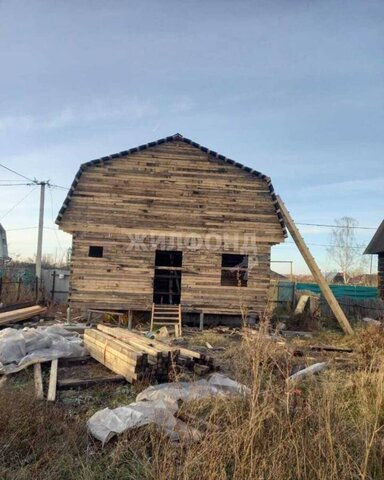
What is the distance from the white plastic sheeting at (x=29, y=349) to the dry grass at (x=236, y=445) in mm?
3175


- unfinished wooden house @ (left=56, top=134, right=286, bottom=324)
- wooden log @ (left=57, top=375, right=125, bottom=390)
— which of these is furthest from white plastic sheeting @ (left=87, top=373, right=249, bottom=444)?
unfinished wooden house @ (left=56, top=134, right=286, bottom=324)

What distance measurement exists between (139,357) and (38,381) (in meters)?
1.71

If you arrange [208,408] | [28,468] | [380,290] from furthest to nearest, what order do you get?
[380,290], [208,408], [28,468]

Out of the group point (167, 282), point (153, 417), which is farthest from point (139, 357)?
point (167, 282)

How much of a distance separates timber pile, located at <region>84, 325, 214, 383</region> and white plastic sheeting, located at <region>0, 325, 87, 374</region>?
0.49 meters

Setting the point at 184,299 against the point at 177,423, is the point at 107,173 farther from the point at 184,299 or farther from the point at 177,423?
the point at 177,423

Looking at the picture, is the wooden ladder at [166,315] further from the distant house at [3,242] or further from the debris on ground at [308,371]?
the distant house at [3,242]

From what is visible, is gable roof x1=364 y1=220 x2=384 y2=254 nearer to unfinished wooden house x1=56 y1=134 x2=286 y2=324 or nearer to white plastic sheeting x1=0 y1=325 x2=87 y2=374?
unfinished wooden house x1=56 y1=134 x2=286 y2=324

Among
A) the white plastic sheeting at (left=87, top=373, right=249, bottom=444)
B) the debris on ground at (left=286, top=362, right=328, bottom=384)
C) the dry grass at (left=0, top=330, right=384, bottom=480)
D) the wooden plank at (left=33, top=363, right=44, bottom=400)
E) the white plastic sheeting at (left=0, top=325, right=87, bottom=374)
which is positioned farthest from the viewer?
the white plastic sheeting at (left=0, top=325, right=87, bottom=374)

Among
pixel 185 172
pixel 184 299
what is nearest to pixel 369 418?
pixel 184 299

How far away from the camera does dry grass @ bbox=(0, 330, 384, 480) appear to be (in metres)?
3.53

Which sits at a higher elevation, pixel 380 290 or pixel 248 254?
pixel 248 254

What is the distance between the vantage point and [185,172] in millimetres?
17500

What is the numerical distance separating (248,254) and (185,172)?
408cm
